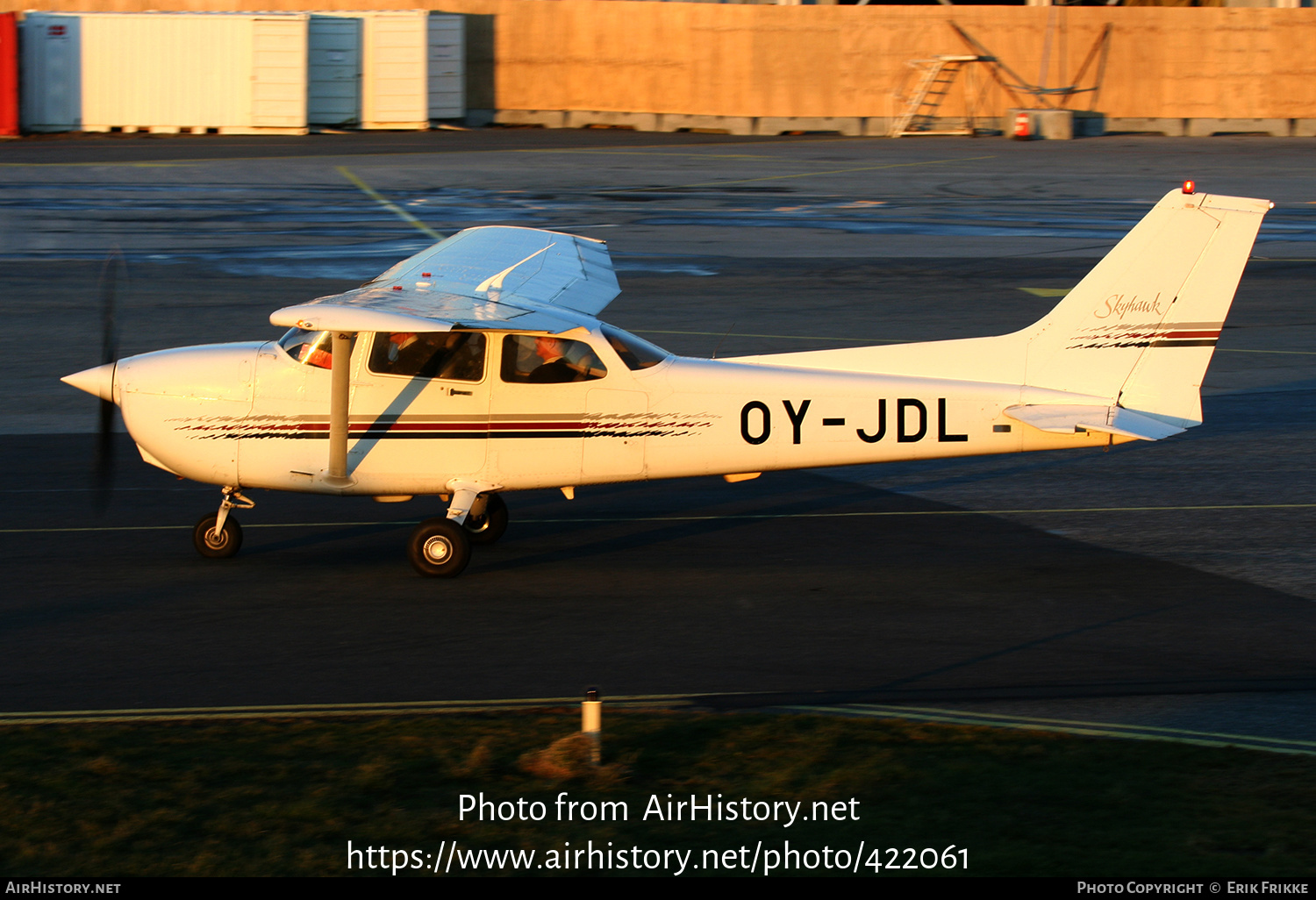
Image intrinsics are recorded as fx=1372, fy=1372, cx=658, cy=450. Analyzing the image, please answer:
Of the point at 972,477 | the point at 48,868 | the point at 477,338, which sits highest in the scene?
the point at 477,338

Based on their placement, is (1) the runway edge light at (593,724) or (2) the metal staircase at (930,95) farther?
(2) the metal staircase at (930,95)

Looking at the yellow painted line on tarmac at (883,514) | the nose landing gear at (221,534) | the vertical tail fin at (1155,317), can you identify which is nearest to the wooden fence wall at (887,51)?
the yellow painted line on tarmac at (883,514)

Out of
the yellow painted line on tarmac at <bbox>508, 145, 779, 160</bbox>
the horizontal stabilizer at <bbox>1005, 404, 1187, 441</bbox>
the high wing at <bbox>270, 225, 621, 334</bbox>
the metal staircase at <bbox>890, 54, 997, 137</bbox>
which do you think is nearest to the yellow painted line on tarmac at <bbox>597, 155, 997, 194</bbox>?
the yellow painted line on tarmac at <bbox>508, 145, 779, 160</bbox>

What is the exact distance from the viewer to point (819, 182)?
133 feet

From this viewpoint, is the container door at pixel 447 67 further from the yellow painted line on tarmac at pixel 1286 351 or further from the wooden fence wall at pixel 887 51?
the yellow painted line on tarmac at pixel 1286 351

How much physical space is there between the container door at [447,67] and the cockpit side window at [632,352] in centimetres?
4139

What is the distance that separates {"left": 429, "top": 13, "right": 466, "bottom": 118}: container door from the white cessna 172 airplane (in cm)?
4131

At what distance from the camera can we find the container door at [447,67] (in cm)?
5072

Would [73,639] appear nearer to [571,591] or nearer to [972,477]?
Result: [571,591]

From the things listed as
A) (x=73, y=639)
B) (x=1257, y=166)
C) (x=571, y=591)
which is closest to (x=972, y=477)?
(x=571, y=591)

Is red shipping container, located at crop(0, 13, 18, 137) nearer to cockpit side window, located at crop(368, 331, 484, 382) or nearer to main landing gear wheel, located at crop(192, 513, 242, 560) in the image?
main landing gear wheel, located at crop(192, 513, 242, 560)

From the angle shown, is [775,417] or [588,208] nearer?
[775,417]

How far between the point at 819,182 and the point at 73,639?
32866mm

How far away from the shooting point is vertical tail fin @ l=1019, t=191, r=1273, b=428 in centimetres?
1172
